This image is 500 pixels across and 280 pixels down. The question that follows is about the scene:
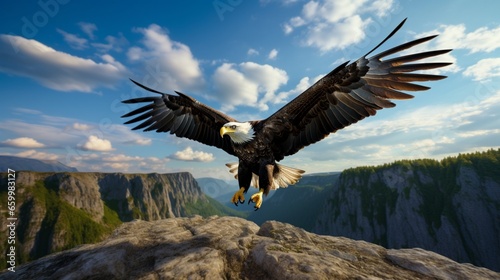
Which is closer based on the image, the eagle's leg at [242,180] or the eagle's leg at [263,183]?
the eagle's leg at [263,183]

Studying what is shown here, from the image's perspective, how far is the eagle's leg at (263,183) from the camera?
8359 millimetres

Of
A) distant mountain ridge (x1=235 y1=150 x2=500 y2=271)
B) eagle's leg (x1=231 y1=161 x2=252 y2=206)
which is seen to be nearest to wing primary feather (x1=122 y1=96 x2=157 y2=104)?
eagle's leg (x1=231 y1=161 x2=252 y2=206)

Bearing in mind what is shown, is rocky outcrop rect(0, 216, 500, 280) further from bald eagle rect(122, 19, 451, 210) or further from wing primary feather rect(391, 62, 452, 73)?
wing primary feather rect(391, 62, 452, 73)

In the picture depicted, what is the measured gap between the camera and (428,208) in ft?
448

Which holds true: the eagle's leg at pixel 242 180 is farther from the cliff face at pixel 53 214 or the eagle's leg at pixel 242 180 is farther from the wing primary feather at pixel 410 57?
the cliff face at pixel 53 214

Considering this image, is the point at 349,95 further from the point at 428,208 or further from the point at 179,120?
the point at 428,208

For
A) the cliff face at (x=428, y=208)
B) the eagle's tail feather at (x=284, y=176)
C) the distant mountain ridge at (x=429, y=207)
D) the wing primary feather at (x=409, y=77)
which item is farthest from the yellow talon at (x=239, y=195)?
the cliff face at (x=428, y=208)

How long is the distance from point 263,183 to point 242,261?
3.22 metres

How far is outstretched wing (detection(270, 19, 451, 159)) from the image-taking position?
662cm

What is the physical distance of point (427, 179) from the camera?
14862 centimetres

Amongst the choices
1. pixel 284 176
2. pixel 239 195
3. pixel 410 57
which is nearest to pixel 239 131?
pixel 239 195

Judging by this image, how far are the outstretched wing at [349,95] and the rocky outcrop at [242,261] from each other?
3.47 m

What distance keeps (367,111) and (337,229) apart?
181 m

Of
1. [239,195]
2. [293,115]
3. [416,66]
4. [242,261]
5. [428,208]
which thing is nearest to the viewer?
[242,261]
